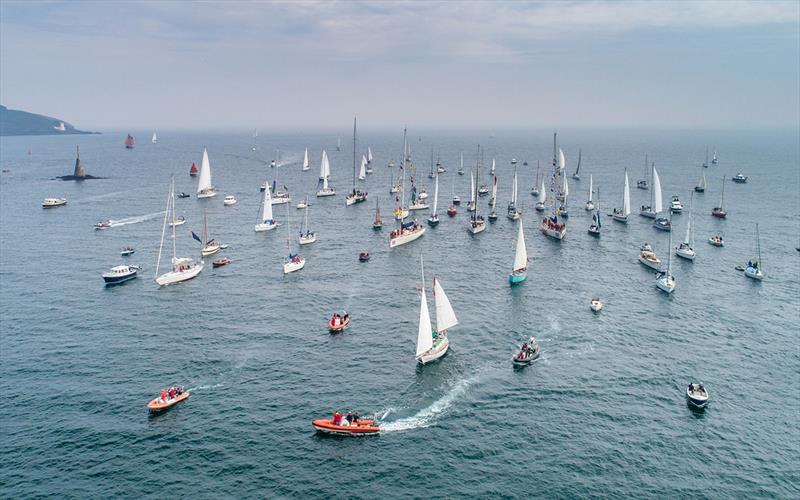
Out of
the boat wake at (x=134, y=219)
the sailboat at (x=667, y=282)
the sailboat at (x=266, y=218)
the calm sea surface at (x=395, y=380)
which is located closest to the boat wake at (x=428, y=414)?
the calm sea surface at (x=395, y=380)

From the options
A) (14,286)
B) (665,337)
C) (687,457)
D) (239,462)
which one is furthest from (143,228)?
(687,457)

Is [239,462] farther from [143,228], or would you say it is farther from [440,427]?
[143,228]

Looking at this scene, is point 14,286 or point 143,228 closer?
point 14,286

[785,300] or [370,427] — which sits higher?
[785,300]

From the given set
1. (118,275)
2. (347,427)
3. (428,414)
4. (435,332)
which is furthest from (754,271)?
(118,275)

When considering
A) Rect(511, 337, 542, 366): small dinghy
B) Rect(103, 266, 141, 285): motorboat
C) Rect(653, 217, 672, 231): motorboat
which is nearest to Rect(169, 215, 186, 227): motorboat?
Rect(103, 266, 141, 285): motorboat

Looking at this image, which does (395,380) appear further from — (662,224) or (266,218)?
(662,224)

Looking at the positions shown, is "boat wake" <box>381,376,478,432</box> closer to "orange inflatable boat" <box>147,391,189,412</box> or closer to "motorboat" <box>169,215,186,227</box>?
"orange inflatable boat" <box>147,391,189,412</box>
